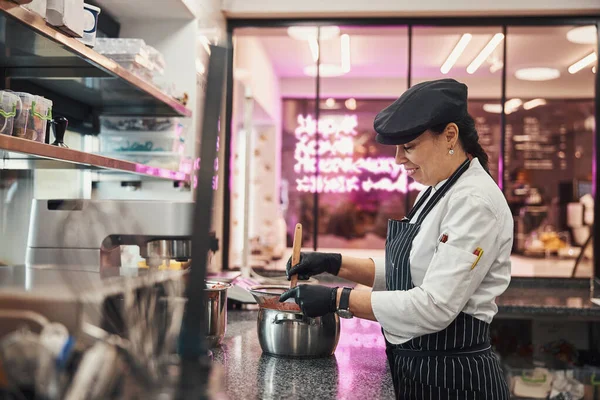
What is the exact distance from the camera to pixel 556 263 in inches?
203

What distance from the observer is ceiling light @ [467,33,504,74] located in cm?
450

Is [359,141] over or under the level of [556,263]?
over

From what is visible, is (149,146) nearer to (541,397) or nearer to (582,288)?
(541,397)

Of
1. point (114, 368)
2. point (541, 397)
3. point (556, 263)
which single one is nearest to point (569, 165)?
point (556, 263)

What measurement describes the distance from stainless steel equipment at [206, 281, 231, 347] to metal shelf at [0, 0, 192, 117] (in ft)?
2.72

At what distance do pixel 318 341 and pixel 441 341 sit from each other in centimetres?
34

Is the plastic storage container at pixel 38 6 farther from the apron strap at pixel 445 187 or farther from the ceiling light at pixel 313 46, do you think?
the ceiling light at pixel 313 46

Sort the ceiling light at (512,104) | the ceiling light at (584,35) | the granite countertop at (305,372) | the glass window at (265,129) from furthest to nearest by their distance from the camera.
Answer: the ceiling light at (512,104)
the glass window at (265,129)
the ceiling light at (584,35)
the granite countertop at (305,372)

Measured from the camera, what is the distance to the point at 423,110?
65.9 inches

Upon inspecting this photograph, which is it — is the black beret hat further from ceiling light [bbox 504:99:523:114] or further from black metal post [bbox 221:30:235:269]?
ceiling light [bbox 504:99:523:114]

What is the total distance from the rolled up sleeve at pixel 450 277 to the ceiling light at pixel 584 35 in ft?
10.7

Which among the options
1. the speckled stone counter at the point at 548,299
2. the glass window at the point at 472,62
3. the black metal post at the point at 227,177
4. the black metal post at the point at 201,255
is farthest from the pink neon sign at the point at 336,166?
the black metal post at the point at 201,255

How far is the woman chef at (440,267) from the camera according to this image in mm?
1562

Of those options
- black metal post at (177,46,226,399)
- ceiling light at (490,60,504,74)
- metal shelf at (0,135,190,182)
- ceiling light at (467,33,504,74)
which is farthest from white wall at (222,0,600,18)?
black metal post at (177,46,226,399)
